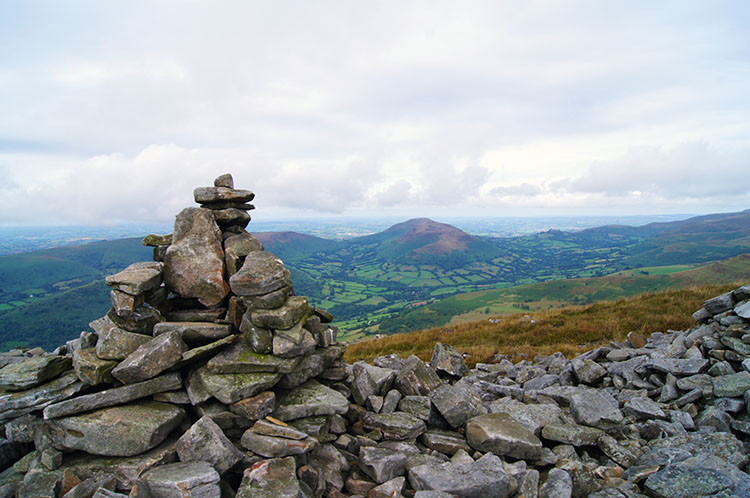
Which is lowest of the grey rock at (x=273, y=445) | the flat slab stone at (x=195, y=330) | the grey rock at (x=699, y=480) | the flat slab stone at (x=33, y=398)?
the grey rock at (x=699, y=480)

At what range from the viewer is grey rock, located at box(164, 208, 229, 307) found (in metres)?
10.9

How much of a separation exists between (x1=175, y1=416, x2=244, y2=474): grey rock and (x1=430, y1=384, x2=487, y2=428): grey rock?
5.90 m

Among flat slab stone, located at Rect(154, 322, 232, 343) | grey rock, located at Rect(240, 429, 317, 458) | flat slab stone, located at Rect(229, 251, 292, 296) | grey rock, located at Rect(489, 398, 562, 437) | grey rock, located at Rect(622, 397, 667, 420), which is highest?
flat slab stone, located at Rect(229, 251, 292, 296)

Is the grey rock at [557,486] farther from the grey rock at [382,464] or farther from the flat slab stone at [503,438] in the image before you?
the grey rock at [382,464]

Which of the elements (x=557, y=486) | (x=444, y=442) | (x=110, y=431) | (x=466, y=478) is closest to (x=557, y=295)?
(x=444, y=442)

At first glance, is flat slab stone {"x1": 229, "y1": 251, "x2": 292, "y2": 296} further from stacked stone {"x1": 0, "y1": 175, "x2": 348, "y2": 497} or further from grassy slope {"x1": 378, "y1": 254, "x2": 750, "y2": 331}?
grassy slope {"x1": 378, "y1": 254, "x2": 750, "y2": 331}

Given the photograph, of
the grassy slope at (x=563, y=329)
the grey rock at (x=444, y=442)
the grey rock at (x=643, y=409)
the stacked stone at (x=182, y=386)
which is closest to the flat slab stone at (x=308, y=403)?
the stacked stone at (x=182, y=386)

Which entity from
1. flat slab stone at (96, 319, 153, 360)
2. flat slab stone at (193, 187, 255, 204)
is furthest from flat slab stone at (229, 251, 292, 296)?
flat slab stone at (193, 187, 255, 204)

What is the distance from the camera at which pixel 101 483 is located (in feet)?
23.4

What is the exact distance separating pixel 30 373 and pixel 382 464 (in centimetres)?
947

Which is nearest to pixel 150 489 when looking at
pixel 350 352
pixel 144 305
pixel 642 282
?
pixel 144 305

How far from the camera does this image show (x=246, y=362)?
30.2ft

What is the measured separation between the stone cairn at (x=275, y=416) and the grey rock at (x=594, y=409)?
0.05 m

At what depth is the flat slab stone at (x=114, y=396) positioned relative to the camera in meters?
8.17
